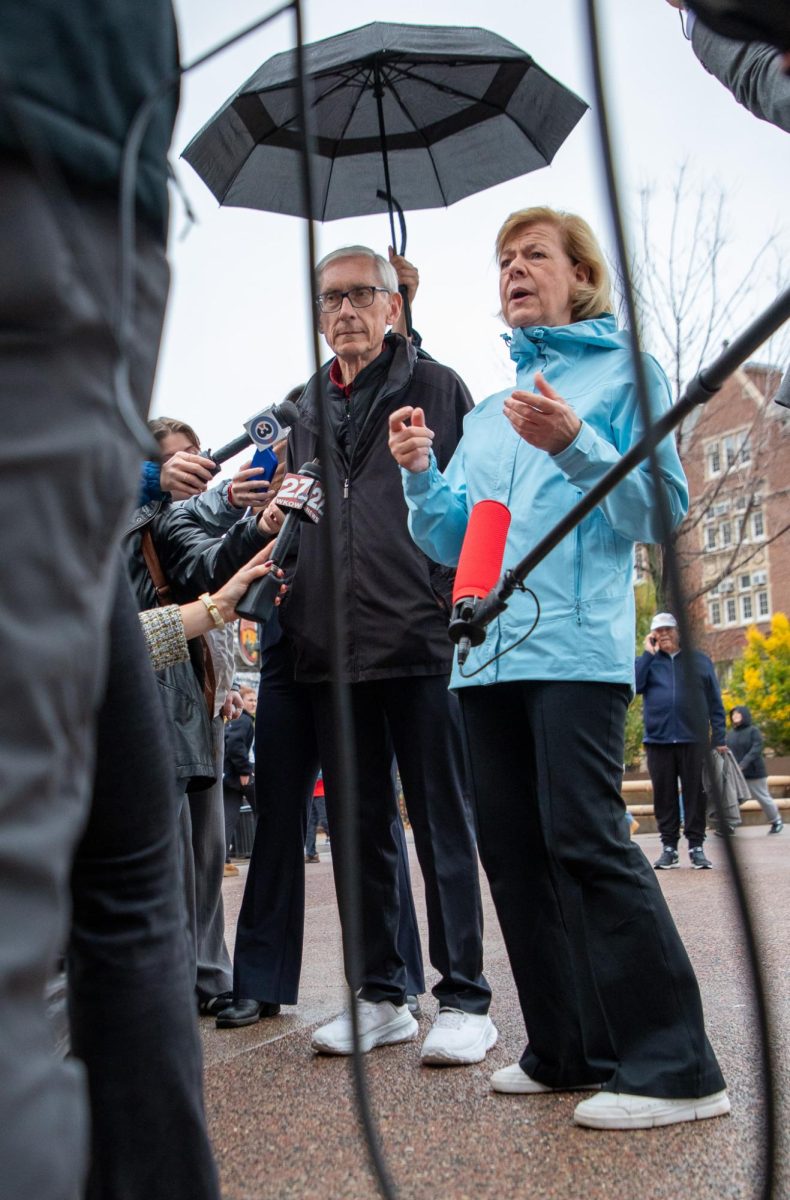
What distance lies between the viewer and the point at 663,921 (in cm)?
251

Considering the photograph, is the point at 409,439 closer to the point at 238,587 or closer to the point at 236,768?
the point at 238,587

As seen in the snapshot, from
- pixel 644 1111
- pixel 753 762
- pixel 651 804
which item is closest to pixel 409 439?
pixel 644 1111

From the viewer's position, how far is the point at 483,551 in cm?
258

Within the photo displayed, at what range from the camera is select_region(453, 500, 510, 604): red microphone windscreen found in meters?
2.55

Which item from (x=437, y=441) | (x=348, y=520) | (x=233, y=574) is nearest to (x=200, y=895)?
(x=233, y=574)

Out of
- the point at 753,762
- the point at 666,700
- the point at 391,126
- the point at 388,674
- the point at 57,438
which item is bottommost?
the point at 753,762

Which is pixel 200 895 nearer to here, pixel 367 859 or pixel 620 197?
pixel 367 859

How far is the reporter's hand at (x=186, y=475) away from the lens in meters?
3.84

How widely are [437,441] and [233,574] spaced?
2.59 ft

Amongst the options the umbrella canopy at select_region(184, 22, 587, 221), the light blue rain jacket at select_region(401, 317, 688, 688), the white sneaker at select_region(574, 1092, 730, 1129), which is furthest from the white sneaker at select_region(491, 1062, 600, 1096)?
the umbrella canopy at select_region(184, 22, 587, 221)

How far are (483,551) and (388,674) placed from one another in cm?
92

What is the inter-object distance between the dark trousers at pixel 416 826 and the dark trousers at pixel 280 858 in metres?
0.23

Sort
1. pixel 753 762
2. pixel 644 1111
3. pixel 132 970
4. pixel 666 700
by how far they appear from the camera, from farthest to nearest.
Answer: pixel 753 762 → pixel 666 700 → pixel 644 1111 → pixel 132 970

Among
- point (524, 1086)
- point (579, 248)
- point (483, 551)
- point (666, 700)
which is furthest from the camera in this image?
point (666, 700)
